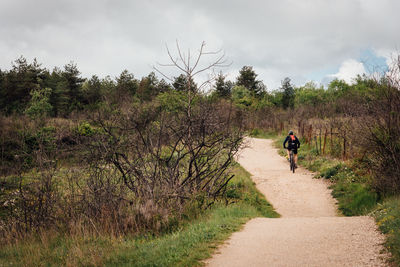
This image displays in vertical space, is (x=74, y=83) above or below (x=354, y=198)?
above

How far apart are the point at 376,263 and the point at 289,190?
8.64 m

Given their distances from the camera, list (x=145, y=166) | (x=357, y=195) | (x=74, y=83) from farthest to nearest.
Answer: (x=74, y=83)
(x=357, y=195)
(x=145, y=166)

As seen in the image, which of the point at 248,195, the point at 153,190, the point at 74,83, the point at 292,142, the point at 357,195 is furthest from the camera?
the point at 74,83

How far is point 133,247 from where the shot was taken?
561 cm

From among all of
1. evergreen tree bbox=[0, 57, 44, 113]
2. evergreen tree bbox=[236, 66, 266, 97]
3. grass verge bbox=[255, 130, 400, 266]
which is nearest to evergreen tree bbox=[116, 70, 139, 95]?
evergreen tree bbox=[0, 57, 44, 113]

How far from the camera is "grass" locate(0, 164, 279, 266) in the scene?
5.05m

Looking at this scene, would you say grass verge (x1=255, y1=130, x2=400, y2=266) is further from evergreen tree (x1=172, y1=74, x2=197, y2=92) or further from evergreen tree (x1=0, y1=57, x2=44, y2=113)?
evergreen tree (x1=0, y1=57, x2=44, y2=113)

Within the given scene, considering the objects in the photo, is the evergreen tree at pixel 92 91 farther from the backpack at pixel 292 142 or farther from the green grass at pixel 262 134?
the backpack at pixel 292 142

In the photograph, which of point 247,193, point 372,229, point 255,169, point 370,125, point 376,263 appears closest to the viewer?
point 376,263

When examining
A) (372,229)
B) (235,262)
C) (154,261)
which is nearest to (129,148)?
(154,261)

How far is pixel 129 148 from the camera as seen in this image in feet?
28.4

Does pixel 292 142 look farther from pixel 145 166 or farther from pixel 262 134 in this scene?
Answer: pixel 262 134

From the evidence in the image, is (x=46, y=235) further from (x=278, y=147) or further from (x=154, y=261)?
(x=278, y=147)

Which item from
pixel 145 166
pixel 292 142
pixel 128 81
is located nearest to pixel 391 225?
pixel 145 166
